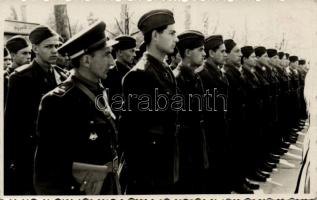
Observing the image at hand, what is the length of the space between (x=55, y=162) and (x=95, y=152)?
0.19m

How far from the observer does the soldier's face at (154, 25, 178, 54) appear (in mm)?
2286

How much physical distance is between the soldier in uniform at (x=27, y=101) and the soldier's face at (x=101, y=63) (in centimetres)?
37

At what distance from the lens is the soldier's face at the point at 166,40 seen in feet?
7.50

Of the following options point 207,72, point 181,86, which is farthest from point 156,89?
point 207,72

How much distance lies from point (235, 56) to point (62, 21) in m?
1.02

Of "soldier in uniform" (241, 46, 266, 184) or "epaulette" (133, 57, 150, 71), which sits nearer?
"epaulette" (133, 57, 150, 71)

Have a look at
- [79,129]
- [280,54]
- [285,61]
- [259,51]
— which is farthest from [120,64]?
[285,61]

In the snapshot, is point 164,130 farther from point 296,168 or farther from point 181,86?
point 296,168

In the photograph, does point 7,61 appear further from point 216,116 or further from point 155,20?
point 216,116

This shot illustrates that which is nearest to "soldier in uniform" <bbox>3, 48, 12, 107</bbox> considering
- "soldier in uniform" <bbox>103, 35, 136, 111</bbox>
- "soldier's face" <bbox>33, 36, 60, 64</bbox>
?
"soldier's face" <bbox>33, 36, 60, 64</bbox>

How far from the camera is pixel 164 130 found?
2.29 metres

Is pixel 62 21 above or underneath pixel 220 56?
above

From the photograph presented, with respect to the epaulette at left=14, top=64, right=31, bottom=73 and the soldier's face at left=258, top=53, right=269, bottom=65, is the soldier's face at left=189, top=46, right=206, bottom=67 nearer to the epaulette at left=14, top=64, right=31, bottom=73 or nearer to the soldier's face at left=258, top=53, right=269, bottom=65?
the soldier's face at left=258, top=53, right=269, bottom=65

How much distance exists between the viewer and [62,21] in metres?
2.42
